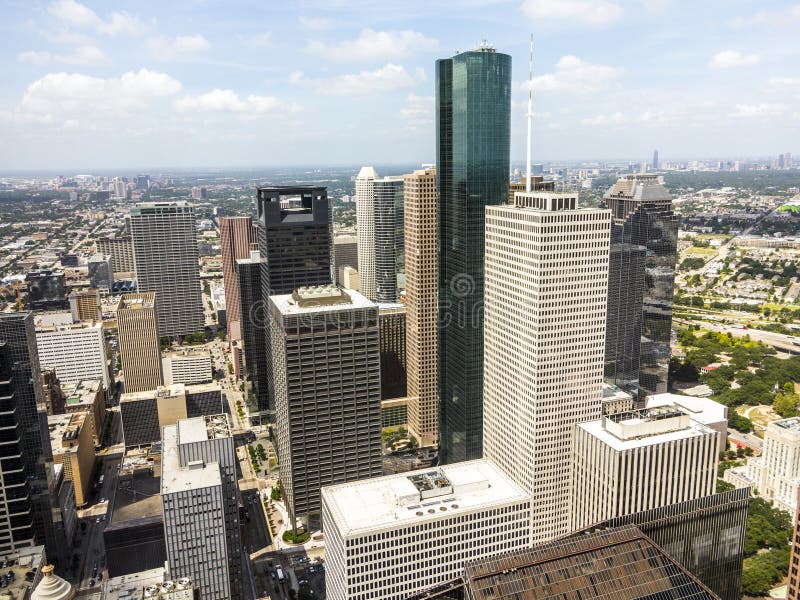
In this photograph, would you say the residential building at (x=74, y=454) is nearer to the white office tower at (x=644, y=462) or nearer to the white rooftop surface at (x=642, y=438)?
the white office tower at (x=644, y=462)

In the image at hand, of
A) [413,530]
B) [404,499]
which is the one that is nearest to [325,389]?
[404,499]

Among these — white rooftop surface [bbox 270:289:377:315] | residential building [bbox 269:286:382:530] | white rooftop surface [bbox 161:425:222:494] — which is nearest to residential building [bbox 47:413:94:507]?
residential building [bbox 269:286:382:530]

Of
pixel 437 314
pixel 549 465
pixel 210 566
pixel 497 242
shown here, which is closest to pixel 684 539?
pixel 549 465

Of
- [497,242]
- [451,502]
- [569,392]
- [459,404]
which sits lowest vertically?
[459,404]

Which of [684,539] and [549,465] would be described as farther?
[549,465]

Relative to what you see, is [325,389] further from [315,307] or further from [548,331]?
[548,331]

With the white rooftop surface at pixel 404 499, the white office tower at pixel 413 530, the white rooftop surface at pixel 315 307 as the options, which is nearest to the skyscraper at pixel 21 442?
the white rooftop surface at pixel 315 307

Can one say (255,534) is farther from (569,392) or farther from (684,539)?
(684,539)
